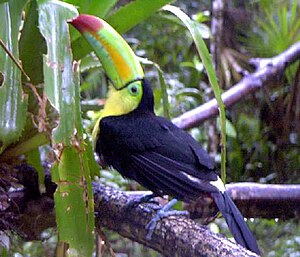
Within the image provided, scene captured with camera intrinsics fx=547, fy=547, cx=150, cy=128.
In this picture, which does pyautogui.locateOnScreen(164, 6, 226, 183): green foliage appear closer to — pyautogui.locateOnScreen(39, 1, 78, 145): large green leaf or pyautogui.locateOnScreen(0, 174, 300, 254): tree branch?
pyautogui.locateOnScreen(0, 174, 300, 254): tree branch

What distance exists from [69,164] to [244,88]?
1.11m

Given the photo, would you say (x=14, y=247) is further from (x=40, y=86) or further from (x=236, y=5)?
(x=236, y=5)

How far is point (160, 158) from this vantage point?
0.96 meters

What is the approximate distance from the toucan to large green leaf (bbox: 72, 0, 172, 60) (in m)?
0.09

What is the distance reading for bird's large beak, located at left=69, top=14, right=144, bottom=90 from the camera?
0.90 metres

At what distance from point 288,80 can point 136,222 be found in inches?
76.9

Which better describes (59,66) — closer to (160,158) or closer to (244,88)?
(160,158)

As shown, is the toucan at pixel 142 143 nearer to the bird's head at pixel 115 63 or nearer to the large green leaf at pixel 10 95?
the bird's head at pixel 115 63

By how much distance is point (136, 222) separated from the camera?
0.96 metres

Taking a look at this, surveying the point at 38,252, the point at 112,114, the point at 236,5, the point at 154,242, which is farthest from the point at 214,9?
the point at 154,242

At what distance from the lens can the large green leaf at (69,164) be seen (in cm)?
73

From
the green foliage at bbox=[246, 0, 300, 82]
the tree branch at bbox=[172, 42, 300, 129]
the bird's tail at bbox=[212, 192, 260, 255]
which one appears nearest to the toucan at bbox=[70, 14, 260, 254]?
the bird's tail at bbox=[212, 192, 260, 255]

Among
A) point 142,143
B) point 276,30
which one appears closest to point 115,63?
point 142,143

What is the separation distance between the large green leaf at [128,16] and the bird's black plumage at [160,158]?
0.41ft
